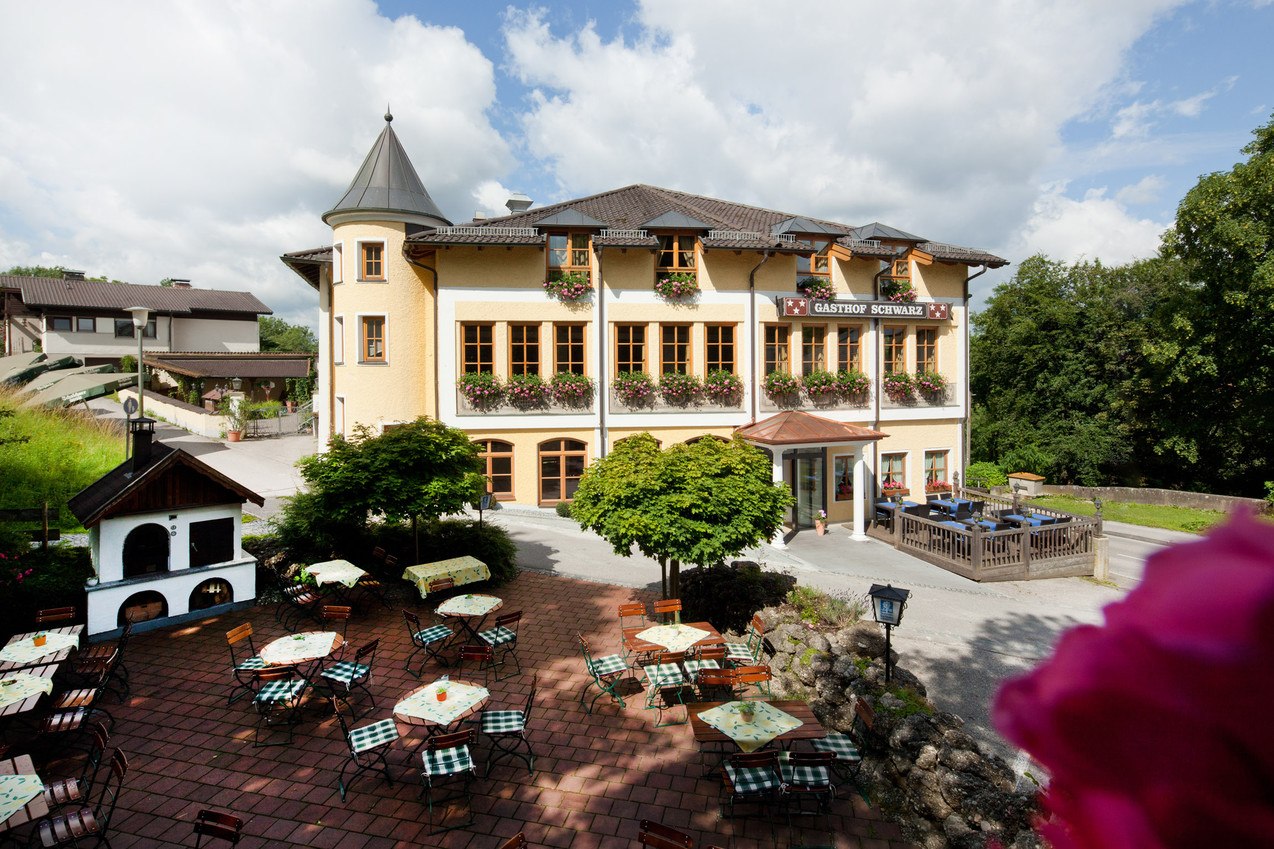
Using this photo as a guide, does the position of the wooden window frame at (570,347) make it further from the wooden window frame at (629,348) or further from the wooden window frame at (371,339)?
the wooden window frame at (371,339)

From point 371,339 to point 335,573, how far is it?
11.7m

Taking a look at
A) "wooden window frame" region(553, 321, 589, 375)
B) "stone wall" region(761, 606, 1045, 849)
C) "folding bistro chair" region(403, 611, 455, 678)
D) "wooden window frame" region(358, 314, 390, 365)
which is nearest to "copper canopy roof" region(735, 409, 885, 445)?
"wooden window frame" region(553, 321, 589, 375)

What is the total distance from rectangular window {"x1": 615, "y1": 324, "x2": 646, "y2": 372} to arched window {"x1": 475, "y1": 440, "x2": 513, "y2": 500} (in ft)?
14.5

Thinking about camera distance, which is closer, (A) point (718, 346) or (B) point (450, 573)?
(B) point (450, 573)

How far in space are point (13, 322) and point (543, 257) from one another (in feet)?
150

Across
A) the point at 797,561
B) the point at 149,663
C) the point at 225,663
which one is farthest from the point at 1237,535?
the point at 797,561

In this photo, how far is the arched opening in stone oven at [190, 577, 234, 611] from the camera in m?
11.6

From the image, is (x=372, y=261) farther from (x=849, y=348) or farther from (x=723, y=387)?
(x=849, y=348)

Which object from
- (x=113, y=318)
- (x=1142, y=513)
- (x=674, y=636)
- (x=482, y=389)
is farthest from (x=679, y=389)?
(x=113, y=318)

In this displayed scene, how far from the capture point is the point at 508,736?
7.90 m

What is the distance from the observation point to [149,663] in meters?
9.97

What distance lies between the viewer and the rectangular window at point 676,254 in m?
21.7

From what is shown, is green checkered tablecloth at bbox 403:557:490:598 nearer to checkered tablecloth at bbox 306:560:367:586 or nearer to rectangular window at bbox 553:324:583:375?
checkered tablecloth at bbox 306:560:367:586

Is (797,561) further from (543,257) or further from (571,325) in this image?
(543,257)
